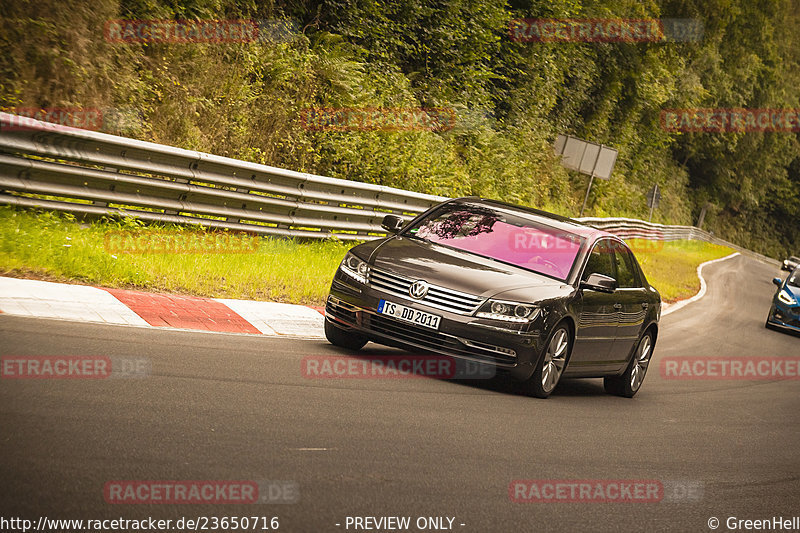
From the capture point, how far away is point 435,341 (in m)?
7.98

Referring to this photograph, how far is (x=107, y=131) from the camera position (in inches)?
508

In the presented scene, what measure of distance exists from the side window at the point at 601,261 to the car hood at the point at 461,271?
609 mm

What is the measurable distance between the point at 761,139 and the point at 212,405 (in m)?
72.4

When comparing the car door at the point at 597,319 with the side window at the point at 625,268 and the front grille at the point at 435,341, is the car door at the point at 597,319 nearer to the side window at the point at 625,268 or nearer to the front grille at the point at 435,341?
the side window at the point at 625,268

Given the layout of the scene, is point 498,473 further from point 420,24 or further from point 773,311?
point 420,24

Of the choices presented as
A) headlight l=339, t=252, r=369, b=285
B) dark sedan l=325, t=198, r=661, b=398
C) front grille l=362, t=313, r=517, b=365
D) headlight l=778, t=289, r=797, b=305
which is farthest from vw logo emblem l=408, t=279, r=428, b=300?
headlight l=778, t=289, r=797, b=305

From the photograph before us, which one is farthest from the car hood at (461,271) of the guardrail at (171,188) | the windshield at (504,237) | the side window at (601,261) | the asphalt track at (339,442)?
the guardrail at (171,188)

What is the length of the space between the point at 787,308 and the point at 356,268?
14.7 m

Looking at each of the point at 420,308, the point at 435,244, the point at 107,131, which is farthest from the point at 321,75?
the point at 420,308

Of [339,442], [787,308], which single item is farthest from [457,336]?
[787,308]

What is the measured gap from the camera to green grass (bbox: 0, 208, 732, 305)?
9.00 m

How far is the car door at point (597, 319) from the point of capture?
8930 mm

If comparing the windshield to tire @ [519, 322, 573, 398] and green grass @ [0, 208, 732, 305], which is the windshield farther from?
green grass @ [0, 208, 732, 305]

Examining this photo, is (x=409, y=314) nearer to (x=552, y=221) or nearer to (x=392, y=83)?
(x=552, y=221)
